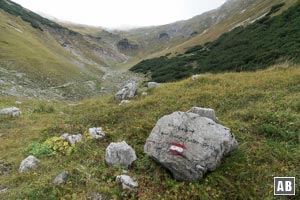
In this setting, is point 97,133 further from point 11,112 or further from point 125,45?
→ point 125,45

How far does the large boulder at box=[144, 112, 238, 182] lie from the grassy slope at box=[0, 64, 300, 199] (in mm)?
276

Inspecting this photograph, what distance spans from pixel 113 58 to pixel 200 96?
335 ft

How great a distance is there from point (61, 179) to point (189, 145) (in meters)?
3.73

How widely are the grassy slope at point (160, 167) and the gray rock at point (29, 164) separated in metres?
0.31

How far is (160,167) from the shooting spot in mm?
7531

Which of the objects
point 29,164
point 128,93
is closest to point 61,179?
point 29,164

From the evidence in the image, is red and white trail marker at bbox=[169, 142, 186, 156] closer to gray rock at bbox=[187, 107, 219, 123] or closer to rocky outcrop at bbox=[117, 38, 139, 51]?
gray rock at bbox=[187, 107, 219, 123]

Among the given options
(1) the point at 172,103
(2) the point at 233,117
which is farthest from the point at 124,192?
(1) the point at 172,103

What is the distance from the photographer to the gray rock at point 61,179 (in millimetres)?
7134

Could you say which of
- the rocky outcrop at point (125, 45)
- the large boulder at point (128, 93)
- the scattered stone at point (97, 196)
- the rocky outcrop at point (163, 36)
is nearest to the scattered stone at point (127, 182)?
the scattered stone at point (97, 196)

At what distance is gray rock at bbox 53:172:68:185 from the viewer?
23.4 feet

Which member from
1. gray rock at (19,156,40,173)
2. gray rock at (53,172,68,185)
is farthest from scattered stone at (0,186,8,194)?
gray rock at (53,172,68,185)

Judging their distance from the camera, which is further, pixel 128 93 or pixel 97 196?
pixel 128 93

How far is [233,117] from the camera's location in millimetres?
10477
